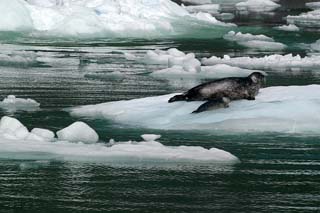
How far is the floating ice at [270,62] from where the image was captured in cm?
2027

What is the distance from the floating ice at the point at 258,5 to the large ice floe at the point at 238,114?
117 feet

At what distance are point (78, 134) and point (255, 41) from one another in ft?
56.7

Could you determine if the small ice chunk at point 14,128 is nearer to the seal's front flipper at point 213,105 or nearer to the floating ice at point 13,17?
the seal's front flipper at point 213,105

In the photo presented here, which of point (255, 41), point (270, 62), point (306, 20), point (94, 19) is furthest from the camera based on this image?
point (306, 20)

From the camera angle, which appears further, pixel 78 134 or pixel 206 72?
pixel 206 72

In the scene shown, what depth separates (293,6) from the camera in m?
50.3

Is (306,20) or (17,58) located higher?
(306,20)

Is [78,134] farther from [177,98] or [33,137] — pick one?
[177,98]

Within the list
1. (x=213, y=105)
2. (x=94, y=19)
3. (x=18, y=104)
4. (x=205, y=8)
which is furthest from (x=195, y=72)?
(x=205, y=8)

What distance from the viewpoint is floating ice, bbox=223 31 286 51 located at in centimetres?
2553

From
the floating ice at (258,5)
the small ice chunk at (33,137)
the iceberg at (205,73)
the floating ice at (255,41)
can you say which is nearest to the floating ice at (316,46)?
the floating ice at (255,41)

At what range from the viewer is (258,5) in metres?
50.1

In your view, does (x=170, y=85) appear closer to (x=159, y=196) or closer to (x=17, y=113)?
(x=17, y=113)

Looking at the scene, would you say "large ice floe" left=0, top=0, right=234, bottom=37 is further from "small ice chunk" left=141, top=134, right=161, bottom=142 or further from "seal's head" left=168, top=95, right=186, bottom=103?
"small ice chunk" left=141, top=134, right=161, bottom=142
